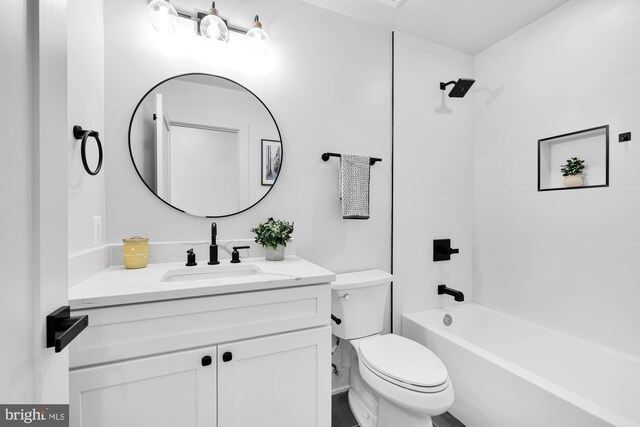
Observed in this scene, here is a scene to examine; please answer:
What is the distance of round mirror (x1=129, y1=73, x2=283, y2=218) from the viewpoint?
1.37 meters

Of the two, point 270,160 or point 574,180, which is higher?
point 270,160

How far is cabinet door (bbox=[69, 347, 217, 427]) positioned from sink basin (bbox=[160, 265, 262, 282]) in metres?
0.36

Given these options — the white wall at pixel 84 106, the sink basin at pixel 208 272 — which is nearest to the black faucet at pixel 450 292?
the sink basin at pixel 208 272

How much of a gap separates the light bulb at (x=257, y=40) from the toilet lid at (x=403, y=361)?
1.73 metres

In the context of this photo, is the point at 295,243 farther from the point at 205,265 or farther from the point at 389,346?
the point at 389,346

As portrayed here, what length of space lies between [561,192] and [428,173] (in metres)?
0.80

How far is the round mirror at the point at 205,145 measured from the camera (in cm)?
137

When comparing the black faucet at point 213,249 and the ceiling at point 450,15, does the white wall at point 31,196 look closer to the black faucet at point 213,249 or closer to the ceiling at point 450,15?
the black faucet at point 213,249

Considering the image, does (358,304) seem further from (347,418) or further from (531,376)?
(531,376)

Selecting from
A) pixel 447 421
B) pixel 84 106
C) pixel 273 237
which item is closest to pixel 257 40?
pixel 84 106

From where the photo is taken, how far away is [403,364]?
51.7 inches

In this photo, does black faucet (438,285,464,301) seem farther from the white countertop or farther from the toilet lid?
the white countertop

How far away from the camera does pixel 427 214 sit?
6.79 ft

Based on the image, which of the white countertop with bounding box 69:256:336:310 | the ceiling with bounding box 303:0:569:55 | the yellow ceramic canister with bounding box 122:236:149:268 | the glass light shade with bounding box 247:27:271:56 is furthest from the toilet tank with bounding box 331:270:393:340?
the ceiling with bounding box 303:0:569:55
